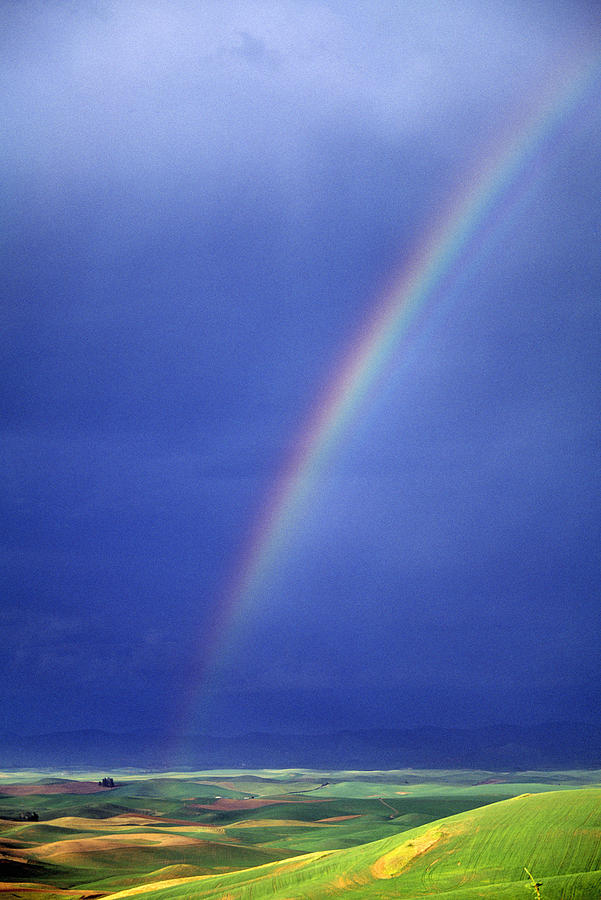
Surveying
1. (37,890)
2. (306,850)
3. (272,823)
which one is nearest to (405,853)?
(37,890)

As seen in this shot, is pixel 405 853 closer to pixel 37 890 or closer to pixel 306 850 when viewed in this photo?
pixel 37 890

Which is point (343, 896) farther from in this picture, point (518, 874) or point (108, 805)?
point (108, 805)

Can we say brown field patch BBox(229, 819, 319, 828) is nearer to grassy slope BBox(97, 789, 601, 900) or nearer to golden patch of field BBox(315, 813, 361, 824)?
golden patch of field BBox(315, 813, 361, 824)

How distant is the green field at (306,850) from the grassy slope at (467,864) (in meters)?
0.12

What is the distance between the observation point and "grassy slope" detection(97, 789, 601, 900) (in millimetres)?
44406

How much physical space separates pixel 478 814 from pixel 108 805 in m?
131

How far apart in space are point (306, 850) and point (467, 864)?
6476 centimetres

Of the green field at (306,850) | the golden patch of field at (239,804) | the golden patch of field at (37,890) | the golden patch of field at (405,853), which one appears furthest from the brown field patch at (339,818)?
the golden patch of field at (405,853)

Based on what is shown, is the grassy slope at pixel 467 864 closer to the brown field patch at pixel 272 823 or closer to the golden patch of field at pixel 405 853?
the golden patch of field at pixel 405 853

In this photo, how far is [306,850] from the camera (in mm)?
106375

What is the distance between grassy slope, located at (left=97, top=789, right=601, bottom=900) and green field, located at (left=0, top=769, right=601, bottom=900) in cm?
12

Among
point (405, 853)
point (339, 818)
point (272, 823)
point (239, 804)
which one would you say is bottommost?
point (339, 818)

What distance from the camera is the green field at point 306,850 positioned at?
47.3m

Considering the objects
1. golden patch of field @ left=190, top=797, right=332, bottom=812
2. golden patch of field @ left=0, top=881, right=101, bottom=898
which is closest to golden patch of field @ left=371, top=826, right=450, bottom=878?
golden patch of field @ left=0, top=881, right=101, bottom=898
